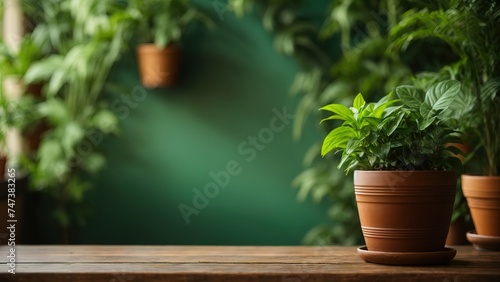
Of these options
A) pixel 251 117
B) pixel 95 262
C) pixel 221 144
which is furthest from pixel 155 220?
pixel 95 262

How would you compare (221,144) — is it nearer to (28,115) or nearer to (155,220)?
(155,220)

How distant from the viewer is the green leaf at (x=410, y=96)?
5.29ft

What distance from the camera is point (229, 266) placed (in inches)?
59.4

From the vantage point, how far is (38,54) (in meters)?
3.59

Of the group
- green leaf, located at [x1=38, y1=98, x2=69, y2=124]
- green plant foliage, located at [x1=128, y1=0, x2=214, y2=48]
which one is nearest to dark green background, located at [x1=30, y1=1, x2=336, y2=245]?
green plant foliage, located at [x1=128, y1=0, x2=214, y2=48]

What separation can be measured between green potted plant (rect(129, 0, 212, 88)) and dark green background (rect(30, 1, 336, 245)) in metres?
0.14

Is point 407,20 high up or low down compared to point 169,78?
up

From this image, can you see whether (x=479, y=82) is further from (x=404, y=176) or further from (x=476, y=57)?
(x=404, y=176)

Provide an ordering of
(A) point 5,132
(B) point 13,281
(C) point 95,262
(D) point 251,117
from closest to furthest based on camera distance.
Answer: (B) point 13,281 → (C) point 95,262 → (A) point 5,132 → (D) point 251,117

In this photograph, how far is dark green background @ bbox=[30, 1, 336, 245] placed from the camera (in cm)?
356

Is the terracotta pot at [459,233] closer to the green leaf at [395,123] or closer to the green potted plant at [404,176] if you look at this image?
the green potted plant at [404,176]

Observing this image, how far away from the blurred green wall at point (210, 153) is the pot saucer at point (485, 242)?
170 cm

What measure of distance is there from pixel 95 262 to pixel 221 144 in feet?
6.69

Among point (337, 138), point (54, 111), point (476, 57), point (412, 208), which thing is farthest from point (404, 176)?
point (54, 111)
